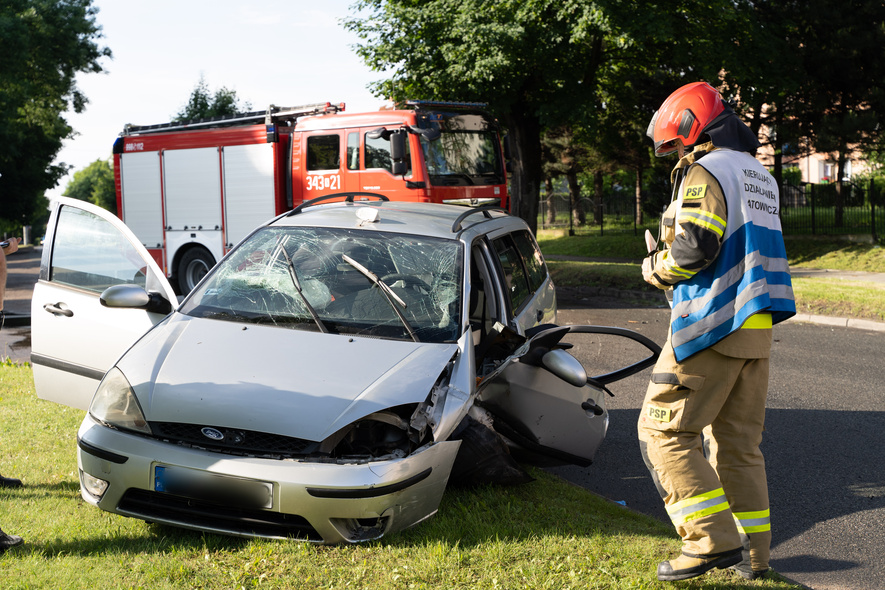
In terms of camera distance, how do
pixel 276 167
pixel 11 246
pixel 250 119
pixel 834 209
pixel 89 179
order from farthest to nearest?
pixel 89 179
pixel 834 209
pixel 250 119
pixel 276 167
pixel 11 246

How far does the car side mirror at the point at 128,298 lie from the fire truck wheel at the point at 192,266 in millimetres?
9863

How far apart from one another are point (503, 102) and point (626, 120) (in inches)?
266

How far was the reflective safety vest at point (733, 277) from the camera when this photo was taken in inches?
125

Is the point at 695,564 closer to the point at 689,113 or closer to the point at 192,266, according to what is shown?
the point at 689,113

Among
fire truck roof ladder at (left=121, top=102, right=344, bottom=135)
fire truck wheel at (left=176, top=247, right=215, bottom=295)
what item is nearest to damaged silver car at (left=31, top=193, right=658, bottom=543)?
fire truck roof ladder at (left=121, top=102, right=344, bottom=135)

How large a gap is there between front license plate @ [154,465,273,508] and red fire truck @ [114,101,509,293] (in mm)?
9114

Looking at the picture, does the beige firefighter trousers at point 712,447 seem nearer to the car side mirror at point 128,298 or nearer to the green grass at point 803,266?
the car side mirror at point 128,298

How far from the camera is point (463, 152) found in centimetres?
1282

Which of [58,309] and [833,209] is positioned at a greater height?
[833,209]

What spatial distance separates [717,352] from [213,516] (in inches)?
88.2

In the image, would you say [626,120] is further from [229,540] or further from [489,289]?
[229,540]

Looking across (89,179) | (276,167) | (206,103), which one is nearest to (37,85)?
(206,103)

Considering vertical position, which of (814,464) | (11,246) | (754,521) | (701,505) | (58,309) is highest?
(11,246)

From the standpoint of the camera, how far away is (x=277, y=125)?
13281mm
